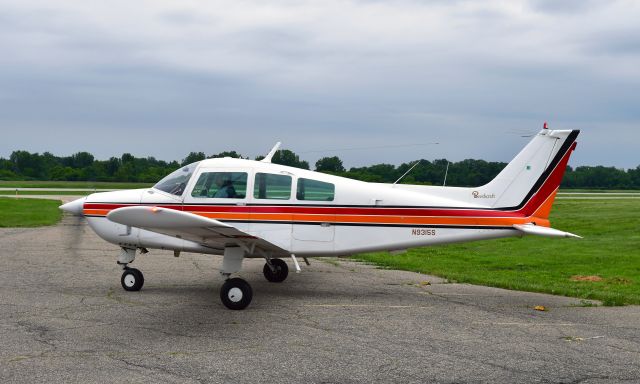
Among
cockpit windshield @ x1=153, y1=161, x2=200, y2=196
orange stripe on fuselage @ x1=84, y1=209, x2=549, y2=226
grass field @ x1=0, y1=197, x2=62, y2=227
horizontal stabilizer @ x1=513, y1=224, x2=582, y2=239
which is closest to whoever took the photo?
horizontal stabilizer @ x1=513, y1=224, x2=582, y2=239

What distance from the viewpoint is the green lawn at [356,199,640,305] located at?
42.6ft

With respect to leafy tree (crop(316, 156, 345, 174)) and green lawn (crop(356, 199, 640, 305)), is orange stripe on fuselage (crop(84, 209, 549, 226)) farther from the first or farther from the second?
leafy tree (crop(316, 156, 345, 174))

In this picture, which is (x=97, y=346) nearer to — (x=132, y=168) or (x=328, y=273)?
(x=328, y=273)

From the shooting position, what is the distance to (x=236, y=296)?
10.2 metres

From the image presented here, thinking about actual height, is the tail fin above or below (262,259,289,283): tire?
above

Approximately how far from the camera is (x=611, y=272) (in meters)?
15.3

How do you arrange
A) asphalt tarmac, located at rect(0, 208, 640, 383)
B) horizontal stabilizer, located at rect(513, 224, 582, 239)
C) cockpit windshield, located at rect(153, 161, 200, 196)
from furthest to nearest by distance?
cockpit windshield, located at rect(153, 161, 200, 196)
horizontal stabilizer, located at rect(513, 224, 582, 239)
asphalt tarmac, located at rect(0, 208, 640, 383)

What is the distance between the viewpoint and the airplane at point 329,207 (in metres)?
11.2

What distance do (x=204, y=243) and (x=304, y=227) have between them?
67.4 inches

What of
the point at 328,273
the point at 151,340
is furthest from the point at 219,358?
the point at 328,273

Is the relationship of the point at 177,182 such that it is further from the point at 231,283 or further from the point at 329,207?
the point at 329,207

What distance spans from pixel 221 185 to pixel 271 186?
87 centimetres

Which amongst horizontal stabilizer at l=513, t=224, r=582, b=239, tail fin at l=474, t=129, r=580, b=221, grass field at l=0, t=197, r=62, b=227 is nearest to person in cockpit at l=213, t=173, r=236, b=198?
tail fin at l=474, t=129, r=580, b=221

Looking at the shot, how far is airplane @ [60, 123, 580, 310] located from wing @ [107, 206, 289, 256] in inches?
10.3
